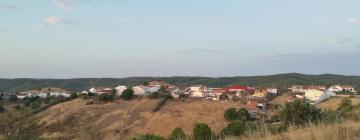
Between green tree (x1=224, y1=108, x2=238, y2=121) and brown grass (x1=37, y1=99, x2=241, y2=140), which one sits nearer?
brown grass (x1=37, y1=99, x2=241, y2=140)

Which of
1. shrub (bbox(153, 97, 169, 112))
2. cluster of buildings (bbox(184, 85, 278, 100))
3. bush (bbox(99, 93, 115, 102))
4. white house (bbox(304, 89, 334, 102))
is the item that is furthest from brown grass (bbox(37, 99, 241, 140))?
white house (bbox(304, 89, 334, 102))

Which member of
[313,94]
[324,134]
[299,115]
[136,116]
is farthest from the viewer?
[313,94]

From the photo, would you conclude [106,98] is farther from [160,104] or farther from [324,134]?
[324,134]

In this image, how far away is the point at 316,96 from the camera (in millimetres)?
94500

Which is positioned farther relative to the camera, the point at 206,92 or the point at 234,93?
the point at 206,92

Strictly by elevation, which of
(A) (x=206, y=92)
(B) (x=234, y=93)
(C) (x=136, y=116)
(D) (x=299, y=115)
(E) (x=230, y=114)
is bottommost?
(C) (x=136, y=116)

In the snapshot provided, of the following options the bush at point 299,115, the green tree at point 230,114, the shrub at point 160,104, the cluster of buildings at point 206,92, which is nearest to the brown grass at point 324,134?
the bush at point 299,115

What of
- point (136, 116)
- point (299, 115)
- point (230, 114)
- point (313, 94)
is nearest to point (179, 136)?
point (299, 115)

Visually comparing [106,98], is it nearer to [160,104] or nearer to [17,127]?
[160,104]

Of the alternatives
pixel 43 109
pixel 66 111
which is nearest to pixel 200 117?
pixel 66 111

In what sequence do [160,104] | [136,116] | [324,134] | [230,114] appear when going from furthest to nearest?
[160,104] < [136,116] < [230,114] < [324,134]

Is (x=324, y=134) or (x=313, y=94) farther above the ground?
(x=324, y=134)

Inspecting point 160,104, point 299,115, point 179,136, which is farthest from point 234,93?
point 179,136

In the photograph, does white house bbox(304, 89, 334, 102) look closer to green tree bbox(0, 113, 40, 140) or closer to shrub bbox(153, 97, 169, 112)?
shrub bbox(153, 97, 169, 112)
